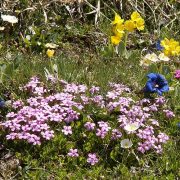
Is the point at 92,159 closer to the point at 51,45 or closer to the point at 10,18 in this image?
the point at 51,45

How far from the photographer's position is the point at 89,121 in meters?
3.36

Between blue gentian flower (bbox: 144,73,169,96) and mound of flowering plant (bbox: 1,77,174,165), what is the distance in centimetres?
7

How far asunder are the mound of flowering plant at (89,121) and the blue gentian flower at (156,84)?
0.07 meters

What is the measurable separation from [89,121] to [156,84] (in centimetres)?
60

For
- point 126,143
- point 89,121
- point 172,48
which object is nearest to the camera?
point 126,143

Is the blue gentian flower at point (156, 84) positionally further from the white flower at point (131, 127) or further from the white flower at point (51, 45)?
the white flower at point (51, 45)

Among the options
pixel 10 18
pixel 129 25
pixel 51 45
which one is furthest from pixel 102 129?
pixel 10 18

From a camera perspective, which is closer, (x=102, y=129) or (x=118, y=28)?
(x=102, y=129)

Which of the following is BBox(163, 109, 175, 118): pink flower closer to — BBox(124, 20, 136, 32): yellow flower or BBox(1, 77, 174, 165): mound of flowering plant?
BBox(1, 77, 174, 165): mound of flowering plant

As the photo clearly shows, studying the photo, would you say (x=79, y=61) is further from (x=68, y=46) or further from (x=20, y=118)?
(x=20, y=118)

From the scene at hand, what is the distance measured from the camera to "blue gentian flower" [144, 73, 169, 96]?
364 centimetres

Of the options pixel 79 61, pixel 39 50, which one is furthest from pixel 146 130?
pixel 39 50

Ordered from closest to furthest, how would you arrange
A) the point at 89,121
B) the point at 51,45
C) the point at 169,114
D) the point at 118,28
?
the point at 89,121
the point at 169,114
the point at 118,28
the point at 51,45

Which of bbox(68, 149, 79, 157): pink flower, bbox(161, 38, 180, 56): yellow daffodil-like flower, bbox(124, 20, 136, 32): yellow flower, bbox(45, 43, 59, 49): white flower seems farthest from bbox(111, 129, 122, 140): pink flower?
bbox(45, 43, 59, 49): white flower
